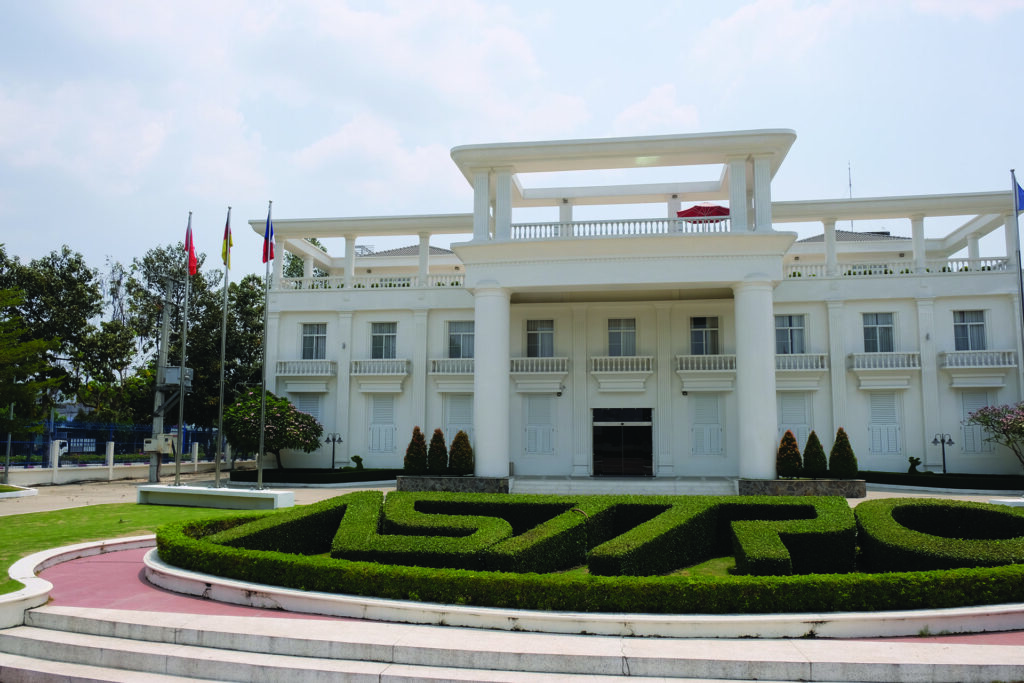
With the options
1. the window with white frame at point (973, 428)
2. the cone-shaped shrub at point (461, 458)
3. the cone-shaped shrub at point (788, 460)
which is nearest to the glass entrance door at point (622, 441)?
the cone-shaped shrub at point (461, 458)

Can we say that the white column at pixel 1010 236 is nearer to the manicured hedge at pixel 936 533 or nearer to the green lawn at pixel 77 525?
the manicured hedge at pixel 936 533

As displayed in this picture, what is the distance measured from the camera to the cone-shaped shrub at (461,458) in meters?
25.1

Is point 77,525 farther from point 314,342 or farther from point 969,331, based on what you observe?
point 969,331

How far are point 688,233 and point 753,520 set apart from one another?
12581mm

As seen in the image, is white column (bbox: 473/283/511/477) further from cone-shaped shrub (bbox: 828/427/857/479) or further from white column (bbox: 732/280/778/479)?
cone-shaped shrub (bbox: 828/427/857/479)

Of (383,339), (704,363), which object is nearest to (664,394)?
(704,363)

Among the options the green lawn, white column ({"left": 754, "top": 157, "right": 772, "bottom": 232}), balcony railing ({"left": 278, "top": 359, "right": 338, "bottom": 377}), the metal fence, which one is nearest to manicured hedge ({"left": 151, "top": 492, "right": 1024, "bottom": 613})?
the green lawn

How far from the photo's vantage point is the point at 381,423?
30.5 metres

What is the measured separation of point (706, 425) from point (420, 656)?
70.0 feet

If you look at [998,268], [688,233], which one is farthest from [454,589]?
[998,268]

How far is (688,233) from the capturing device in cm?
2358

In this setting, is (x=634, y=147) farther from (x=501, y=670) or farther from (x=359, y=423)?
(x=501, y=670)

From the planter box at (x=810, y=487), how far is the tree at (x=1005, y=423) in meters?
7.17

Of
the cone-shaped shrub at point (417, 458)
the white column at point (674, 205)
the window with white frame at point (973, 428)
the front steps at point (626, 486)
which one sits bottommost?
the front steps at point (626, 486)
